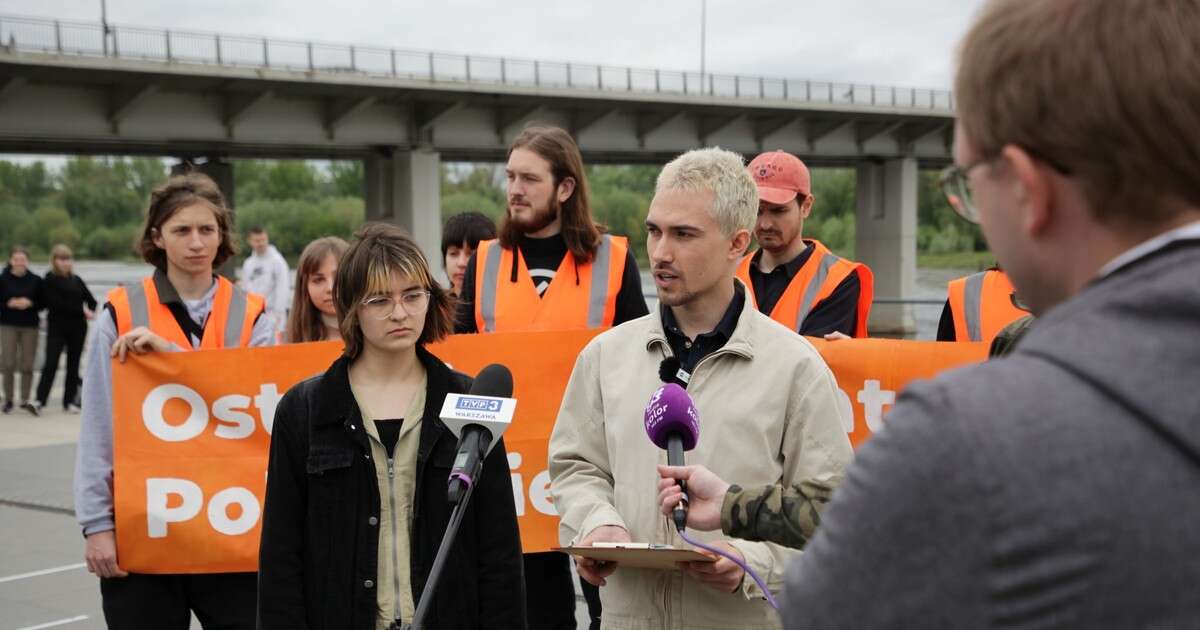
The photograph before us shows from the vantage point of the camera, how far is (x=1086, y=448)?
3.93ft

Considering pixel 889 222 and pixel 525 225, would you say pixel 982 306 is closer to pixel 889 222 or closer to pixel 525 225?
pixel 525 225

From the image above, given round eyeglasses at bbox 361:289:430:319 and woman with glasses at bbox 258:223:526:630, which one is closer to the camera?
woman with glasses at bbox 258:223:526:630

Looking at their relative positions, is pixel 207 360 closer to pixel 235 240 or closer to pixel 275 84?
pixel 235 240

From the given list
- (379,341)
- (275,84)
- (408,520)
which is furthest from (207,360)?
(275,84)

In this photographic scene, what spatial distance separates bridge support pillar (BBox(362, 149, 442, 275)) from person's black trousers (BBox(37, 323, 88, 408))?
17.2 metres

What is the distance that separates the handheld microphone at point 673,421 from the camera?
304 centimetres

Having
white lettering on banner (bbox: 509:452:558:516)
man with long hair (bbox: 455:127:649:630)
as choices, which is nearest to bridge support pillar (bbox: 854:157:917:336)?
man with long hair (bbox: 455:127:649:630)

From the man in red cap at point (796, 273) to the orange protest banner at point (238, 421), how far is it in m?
0.18

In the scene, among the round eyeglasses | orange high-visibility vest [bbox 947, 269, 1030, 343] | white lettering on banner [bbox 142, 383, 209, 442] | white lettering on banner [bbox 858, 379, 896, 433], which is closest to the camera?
the round eyeglasses

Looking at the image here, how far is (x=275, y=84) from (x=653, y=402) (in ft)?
97.3

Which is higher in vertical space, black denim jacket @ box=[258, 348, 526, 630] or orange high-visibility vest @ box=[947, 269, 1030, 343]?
orange high-visibility vest @ box=[947, 269, 1030, 343]

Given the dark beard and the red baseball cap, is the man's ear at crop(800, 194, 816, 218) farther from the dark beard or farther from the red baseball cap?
the dark beard

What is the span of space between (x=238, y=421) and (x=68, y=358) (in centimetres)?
1425

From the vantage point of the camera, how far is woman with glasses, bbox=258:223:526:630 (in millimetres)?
3768
